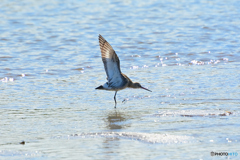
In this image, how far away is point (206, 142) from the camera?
4.76m

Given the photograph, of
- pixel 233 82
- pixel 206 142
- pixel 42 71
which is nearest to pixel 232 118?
pixel 206 142

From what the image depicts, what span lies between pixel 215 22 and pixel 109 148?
11.1 m

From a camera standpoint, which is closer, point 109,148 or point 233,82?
point 109,148

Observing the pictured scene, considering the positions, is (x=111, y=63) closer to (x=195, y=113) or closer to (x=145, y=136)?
(x=195, y=113)

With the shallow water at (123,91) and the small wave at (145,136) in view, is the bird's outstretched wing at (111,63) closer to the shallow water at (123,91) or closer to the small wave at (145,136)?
the shallow water at (123,91)

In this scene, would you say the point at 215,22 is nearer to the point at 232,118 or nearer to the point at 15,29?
the point at 15,29

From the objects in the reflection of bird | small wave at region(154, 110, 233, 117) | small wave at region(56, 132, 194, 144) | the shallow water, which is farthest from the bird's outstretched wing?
small wave at region(56, 132, 194, 144)

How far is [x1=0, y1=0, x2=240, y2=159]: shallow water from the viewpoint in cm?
481

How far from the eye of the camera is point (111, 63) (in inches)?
270

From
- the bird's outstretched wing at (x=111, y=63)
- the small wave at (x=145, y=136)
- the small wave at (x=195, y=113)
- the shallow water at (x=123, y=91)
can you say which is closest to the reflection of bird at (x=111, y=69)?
the bird's outstretched wing at (x=111, y=63)

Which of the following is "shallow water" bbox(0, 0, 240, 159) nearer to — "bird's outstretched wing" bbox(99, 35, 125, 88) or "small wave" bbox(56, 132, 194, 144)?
"small wave" bbox(56, 132, 194, 144)

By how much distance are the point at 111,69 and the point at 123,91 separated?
94cm

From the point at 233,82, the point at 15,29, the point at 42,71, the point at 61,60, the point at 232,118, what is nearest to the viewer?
the point at 232,118

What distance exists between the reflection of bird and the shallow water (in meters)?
0.23
